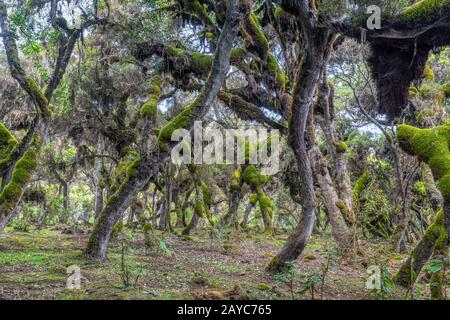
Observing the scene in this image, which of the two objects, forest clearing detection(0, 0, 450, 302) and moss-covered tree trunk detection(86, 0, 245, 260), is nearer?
forest clearing detection(0, 0, 450, 302)

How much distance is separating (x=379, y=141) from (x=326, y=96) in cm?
748

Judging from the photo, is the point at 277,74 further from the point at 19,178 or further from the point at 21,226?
the point at 21,226

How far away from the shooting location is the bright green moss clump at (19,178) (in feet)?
25.0

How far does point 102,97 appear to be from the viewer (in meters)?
13.3

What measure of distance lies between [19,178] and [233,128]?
10.6 metres

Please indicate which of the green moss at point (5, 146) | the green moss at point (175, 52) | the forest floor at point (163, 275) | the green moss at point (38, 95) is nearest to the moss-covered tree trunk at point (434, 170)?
the forest floor at point (163, 275)

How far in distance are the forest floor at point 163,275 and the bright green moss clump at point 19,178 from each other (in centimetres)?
123

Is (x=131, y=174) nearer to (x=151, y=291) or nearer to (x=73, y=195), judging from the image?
(x=151, y=291)

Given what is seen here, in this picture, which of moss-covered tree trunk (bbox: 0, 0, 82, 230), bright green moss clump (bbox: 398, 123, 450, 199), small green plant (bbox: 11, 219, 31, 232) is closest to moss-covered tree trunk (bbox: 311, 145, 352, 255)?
bright green moss clump (bbox: 398, 123, 450, 199)

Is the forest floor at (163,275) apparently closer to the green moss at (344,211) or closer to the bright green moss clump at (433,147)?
the green moss at (344,211)

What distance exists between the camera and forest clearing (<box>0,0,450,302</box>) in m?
6.27

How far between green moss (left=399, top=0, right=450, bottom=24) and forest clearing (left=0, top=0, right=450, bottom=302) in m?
0.02

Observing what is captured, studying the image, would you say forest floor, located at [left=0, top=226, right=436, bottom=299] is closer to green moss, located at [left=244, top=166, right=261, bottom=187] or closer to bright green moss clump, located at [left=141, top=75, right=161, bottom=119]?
bright green moss clump, located at [left=141, top=75, right=161, bottom=119]

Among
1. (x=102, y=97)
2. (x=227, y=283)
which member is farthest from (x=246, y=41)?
(x=227, y=283)
